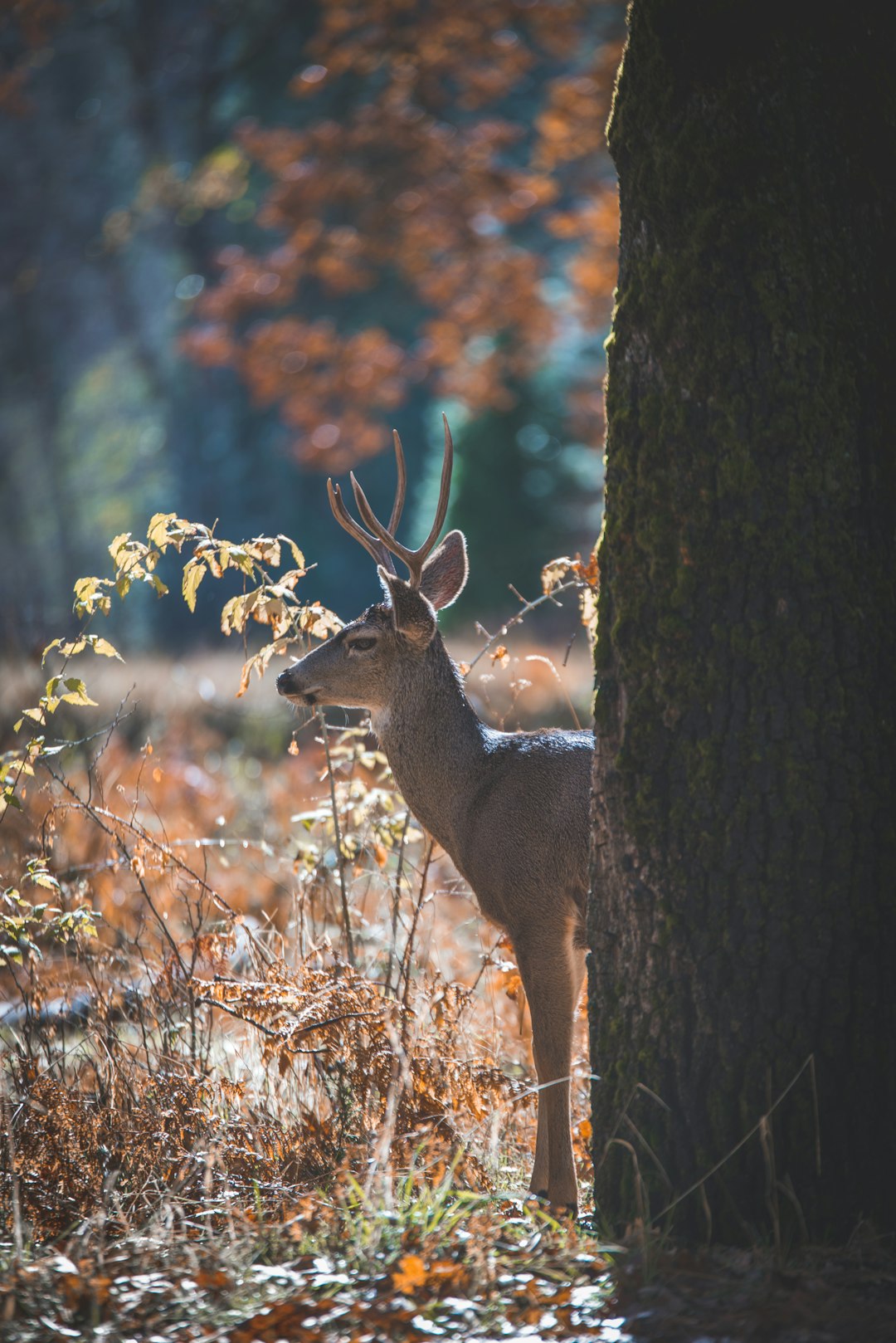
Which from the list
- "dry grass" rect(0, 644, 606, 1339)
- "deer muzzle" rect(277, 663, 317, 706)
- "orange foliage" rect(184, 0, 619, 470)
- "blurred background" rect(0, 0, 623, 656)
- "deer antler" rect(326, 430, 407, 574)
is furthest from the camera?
"blurred background" rect(0, 0, 623, 656)

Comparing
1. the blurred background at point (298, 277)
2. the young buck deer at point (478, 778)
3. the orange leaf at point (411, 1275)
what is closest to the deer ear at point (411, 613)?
the young buck deer at point (478, 778)

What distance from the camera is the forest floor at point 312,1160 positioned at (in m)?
2.70

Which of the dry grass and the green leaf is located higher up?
the green leaf

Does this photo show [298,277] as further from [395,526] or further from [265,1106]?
[265,1106]

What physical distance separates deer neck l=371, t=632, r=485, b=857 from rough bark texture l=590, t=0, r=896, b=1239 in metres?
1.28

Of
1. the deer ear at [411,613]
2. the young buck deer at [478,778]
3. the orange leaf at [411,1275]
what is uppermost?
the deer ear at [411,613]

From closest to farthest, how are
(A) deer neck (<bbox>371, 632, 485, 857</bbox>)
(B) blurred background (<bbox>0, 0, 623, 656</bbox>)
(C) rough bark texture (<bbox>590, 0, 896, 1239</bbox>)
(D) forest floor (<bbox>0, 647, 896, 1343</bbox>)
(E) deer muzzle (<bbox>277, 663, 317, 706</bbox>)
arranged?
(D) forest floor (<bbox>0, 647, 896, 1343</bbox>), (C) rough bark texture (<bbox>590, 0, 896, 1239</bbox>), (A) deer neck (<bbox>371, 632, 485, 857</bbox>), (E) deer muzzle (<bbox>277, 663, 317, 706</bbox>), (B) blurred background (<bbox>0, 0, 623, 656</bbox>)

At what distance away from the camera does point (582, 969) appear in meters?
4.30

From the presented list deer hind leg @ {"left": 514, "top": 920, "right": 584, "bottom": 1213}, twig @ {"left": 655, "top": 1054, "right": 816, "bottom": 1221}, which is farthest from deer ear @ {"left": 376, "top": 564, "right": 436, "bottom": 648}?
twig @ {"left": 655, "top": 1054, "right": 816, "bottom": 1221}

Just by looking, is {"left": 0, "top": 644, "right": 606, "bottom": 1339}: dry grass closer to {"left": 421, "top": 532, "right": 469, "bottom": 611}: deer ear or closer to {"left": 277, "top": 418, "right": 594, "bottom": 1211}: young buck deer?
{"left": 277, "top": 418, "right": 594, "bottom": 1211}: young buck deer

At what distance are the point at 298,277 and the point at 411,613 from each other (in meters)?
15.7

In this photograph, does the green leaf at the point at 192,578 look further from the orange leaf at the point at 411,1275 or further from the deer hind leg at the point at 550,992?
the orange leaf at the point at 411,1275

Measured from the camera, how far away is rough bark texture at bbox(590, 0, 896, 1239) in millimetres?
3039

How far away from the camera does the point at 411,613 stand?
4.54m
